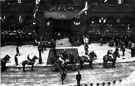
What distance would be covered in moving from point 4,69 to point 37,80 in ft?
14.6

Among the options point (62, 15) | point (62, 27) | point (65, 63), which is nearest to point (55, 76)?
point (65, 63)

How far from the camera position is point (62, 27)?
39.4 metres

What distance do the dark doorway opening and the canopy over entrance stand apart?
200cm

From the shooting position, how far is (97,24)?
3806cm

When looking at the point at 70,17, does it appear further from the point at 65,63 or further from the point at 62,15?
the point at 65,63

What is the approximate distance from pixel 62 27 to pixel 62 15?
3.11m

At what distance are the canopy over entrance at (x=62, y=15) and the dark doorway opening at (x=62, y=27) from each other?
200 cm

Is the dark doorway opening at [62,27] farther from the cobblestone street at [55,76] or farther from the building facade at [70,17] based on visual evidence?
the cobblestone street at [55,76]

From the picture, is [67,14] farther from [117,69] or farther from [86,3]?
[117,69]

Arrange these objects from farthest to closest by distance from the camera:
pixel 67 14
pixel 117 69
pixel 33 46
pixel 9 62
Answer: pixel 67 14 < pixel 33 46 < pixel 9 62 < pixel 117 69

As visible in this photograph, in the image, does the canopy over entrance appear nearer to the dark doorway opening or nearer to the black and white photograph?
the black and white photograph

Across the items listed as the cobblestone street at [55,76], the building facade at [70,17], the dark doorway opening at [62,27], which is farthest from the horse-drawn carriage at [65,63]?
the dark doorway opening at [62,27]

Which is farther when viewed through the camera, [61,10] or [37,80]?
[61,10]

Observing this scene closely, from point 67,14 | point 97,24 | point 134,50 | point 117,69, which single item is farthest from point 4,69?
point 97,24
